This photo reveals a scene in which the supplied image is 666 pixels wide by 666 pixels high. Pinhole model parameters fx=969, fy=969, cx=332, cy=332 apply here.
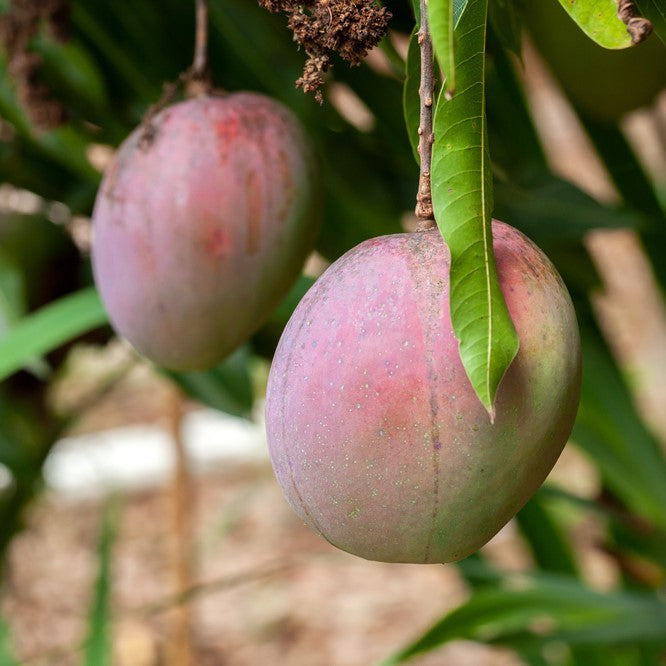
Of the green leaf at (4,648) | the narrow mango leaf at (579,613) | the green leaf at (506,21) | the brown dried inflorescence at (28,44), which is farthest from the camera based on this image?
the green leaf at (4,648)

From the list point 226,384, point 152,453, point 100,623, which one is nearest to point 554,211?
point 226,384

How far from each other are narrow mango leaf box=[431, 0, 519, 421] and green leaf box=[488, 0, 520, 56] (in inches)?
2.3

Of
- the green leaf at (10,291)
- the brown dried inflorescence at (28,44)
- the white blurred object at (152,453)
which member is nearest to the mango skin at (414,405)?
the brown dried inflorescence at (28,44)

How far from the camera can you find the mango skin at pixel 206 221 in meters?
0.36

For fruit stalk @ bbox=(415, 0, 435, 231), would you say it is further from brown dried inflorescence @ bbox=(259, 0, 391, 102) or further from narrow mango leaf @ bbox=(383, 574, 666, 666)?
narrow mango leaf @ bbox=(383, 574, 666, 666)

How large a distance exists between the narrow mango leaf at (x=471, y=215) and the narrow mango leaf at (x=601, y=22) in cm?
3

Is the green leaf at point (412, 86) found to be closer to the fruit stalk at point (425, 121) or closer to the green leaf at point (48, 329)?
the fruit stalk at point (425, 121)

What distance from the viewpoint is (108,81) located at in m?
0.62

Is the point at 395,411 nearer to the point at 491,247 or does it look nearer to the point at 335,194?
the point at 491,247

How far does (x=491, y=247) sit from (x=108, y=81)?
1.46ft

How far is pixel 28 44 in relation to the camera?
477 mm

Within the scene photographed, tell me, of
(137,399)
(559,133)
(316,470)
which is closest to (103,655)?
(316,470)

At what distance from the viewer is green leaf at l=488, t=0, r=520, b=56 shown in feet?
0.99

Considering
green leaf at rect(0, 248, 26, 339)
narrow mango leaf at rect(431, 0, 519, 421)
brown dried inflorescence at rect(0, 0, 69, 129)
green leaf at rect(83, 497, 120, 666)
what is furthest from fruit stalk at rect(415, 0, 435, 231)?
→ green leaf at rect(83, 497, 120, 666)
